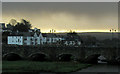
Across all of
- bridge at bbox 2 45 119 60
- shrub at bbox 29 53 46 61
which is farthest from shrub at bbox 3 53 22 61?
shrub at bbox 29 53 46 61

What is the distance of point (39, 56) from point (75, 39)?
2354 inches

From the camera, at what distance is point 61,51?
73812 millimetres

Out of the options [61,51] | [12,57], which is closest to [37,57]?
[12,57]

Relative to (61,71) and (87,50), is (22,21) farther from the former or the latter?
(61,71)

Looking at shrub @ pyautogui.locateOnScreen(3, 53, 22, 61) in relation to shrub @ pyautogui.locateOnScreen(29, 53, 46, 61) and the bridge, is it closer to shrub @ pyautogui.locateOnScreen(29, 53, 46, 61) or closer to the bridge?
the bridge

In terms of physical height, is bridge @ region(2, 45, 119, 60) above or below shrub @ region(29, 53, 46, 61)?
above

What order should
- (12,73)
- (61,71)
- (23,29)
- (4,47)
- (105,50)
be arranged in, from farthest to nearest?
1. (23,29)
2. (4,47)
3. (105,50)
4. (61,71)
5. (12,73)

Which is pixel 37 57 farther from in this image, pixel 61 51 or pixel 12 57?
pixel 61 51

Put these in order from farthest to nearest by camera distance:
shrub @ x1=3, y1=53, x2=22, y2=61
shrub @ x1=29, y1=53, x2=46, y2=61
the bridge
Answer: shrub @ x1=3, y1=53, x2=22, y2=61, shrub @ x1=29, y1=53, x2=46, y2=61, the bridge

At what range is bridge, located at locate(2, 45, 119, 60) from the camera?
226 feet

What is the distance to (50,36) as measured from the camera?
438ft

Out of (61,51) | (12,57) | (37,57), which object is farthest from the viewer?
(12,57)

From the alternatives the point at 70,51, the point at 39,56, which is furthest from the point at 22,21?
the point at 70,51

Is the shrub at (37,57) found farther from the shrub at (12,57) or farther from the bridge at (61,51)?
the shrub at (12,57)
